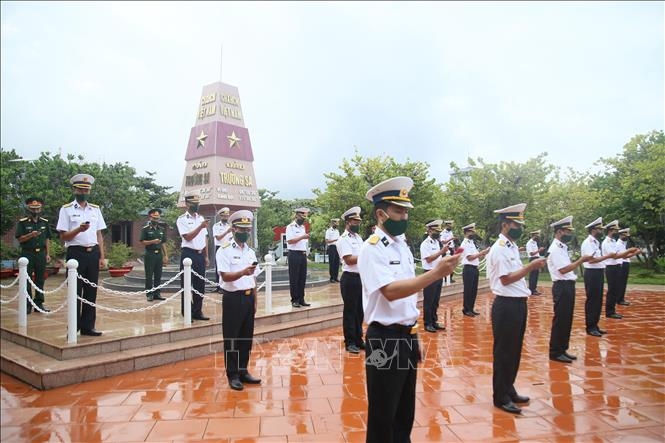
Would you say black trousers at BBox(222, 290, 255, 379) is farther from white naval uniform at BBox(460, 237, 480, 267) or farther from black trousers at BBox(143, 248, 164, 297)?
white naval uniform at BBox(460, 237, 480, 267)

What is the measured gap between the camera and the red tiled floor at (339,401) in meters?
3.34

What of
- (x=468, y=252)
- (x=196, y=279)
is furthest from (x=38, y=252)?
(x=468, y=252)

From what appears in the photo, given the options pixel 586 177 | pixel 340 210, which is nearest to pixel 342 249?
pixel 340 210

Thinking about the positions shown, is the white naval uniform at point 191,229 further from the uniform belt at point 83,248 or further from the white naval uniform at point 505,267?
the white naval uniform at point 505,267

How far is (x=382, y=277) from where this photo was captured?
8.04 ft

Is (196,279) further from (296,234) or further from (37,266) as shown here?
(37,266)

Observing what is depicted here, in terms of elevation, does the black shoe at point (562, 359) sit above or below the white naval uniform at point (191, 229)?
below

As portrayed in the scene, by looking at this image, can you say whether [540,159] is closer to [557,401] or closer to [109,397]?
[557,401]

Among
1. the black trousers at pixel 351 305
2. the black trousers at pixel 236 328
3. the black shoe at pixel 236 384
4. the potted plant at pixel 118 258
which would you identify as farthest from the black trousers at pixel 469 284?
the potted plant at pixel 118 258

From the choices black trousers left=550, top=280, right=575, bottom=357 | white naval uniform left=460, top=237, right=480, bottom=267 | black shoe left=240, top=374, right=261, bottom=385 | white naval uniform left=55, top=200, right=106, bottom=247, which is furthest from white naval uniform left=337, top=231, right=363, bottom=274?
white naval uniform left=460, top=237, right=480, bottom=267

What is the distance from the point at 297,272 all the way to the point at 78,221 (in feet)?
12.0

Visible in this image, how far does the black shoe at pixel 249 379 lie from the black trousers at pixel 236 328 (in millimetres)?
44

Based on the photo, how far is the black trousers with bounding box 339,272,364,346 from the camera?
575 cm

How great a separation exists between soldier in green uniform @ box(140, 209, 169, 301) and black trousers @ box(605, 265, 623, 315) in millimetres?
8639
